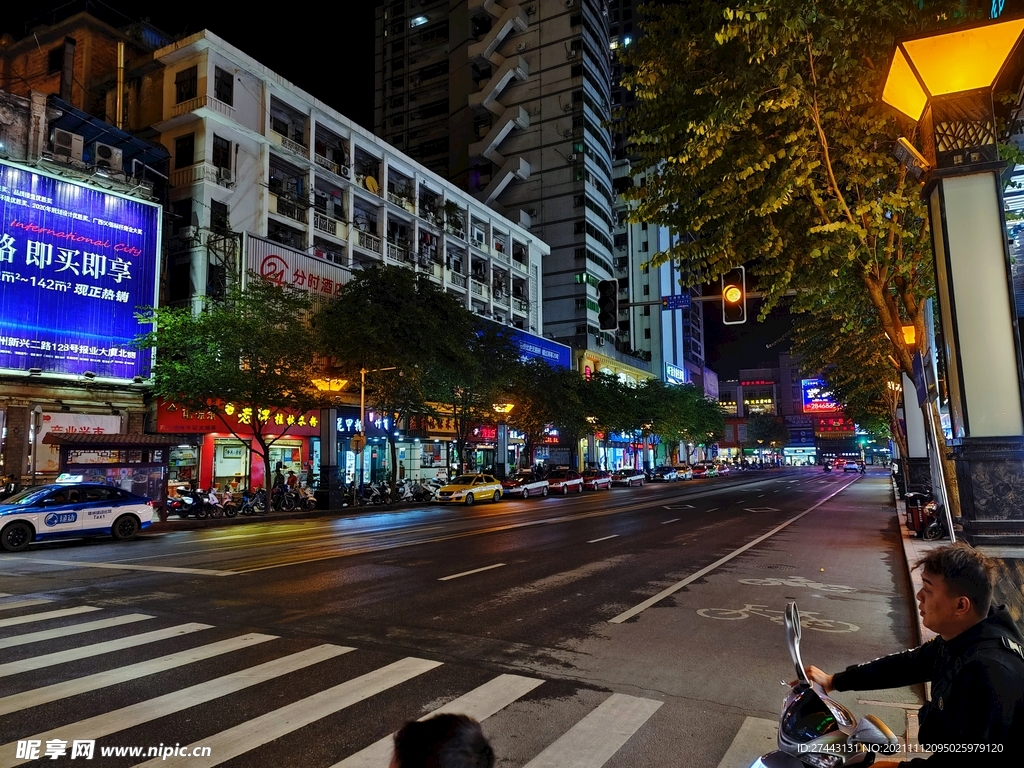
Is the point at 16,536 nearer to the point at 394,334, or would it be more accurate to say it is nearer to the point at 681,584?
the point at 681,584

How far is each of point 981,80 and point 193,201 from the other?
108 feet

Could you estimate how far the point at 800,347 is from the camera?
29.4 m

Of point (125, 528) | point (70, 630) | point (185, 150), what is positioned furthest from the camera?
point (185, 150)

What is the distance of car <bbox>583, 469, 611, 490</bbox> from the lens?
4809cm

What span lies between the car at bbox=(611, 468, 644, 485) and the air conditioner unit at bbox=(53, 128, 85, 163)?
43.2 meters

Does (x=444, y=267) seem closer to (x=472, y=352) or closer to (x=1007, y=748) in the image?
(x=472, y=352)

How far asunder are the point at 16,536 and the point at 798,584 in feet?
57.1

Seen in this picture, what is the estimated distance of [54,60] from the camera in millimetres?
36969

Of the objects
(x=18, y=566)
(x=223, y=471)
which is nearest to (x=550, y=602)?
(x=18, y=566)

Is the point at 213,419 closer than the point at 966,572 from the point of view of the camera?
No

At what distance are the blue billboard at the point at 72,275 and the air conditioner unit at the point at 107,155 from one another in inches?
99.7

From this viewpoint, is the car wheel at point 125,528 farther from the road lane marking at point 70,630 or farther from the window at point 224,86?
the window at point 224,86

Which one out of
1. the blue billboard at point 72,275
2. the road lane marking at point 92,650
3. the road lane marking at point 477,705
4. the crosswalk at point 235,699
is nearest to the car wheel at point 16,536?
the crosswalk at point 235,699

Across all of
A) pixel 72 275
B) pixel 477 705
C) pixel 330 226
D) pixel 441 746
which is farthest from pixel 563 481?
pixel 441 746
